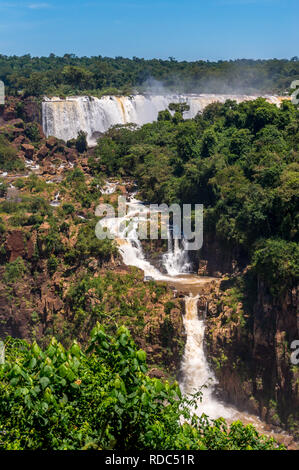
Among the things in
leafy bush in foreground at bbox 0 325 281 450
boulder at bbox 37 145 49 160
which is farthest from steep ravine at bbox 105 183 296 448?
boulder at bbox 37 145 49 160

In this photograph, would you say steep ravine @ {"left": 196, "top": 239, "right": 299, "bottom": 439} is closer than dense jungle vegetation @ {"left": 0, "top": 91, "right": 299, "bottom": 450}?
No

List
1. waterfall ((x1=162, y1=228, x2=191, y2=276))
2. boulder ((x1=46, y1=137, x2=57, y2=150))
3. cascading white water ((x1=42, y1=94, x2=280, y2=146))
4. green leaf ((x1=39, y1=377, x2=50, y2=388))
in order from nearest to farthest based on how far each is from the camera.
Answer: green leaf ((x1=39, y1=377, x2=50, y2=388)), waterfall ((x1=162, y1=228, x2=191, y2=276)), boulder ((x1=46, y1=137, x2=57, y2=150)), cascading white water ((x1=42, y1=94, x2=280, y2=146))

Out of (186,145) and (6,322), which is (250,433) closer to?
(6,322)

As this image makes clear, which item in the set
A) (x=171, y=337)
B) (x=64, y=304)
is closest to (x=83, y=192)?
(x=64, y=304)

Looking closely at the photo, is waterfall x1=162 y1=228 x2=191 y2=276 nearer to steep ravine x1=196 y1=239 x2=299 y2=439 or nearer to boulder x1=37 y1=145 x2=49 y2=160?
steep ravine x1=196 y1=239 x2=299 y2=439

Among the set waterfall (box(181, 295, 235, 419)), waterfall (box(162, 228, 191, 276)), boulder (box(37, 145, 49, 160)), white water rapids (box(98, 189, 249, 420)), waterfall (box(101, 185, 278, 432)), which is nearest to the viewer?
waterfall (box(101, 185, 278, 432))

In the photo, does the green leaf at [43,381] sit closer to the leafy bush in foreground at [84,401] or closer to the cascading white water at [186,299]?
the leafy bush in foreground at [84,401]
